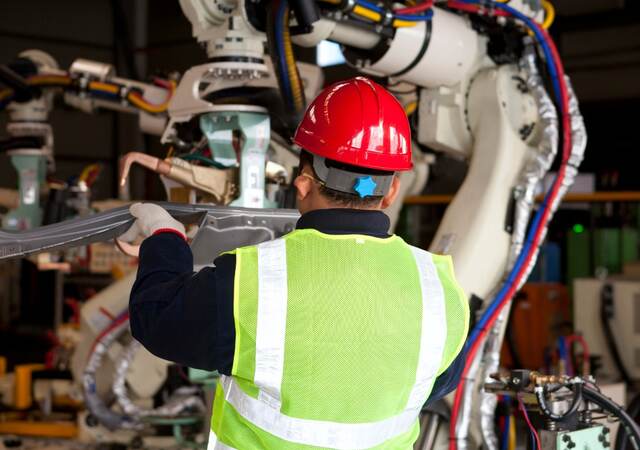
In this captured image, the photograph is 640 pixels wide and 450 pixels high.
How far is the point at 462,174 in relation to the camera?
5613 mm

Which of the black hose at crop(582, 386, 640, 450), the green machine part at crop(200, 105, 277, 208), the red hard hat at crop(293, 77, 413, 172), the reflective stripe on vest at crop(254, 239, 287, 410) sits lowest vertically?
the black hose at crop(582, 386, 640, 450)

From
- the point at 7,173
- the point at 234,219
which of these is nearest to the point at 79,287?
the point at 7,173

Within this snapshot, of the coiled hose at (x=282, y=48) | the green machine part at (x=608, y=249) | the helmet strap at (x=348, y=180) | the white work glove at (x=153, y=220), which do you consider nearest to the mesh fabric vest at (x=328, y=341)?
the helmet strap at (x=348, y=180)

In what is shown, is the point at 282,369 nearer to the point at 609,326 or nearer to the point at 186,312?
the point at 186,312

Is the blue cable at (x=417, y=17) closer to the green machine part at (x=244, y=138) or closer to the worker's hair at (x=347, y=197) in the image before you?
the green machine part at (x=244, y=138)

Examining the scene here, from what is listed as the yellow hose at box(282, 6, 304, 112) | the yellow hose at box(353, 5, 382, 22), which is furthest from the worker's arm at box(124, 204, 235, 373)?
the yellow hose at box(353, 5, 382, 22)

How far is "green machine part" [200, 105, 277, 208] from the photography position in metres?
3.65

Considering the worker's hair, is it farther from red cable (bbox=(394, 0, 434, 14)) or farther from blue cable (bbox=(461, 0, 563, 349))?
blue cable (bbox=(461, 0, 563, 349))

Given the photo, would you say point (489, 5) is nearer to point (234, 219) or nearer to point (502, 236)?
point (502, 236)

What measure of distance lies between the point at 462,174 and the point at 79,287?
700cm

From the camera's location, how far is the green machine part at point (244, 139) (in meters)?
3.65

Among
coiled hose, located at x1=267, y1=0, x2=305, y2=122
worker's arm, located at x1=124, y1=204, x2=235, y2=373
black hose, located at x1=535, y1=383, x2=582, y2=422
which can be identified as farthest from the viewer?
coiled hose, located at x1=267, y1=0, x2=305, y2=122

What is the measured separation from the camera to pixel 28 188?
20.0 ft

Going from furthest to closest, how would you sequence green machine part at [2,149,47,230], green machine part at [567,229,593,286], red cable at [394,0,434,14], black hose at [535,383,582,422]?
green machine part at [567,229,593,286] → green machine part at [2,149,47,230] → red cable at [394,0,434,14] → black hose at [535,383,582,422]
